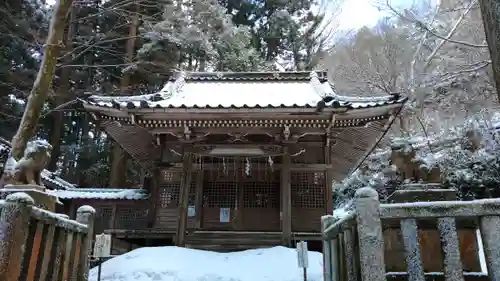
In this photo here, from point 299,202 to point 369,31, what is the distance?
16.6 m

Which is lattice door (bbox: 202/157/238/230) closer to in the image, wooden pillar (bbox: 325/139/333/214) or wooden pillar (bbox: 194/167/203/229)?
wooden pillar (bbox: 194/167/203/229)

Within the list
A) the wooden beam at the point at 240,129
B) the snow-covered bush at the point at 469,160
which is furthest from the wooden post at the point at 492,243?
the snow-covered bush at the point at 469,160

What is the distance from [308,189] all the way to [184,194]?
2924 mm

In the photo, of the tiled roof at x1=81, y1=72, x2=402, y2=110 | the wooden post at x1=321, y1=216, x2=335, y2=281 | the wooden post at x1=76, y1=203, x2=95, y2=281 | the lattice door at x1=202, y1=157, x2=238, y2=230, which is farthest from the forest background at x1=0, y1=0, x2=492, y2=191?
the wooden post at x1=321, y1=216, x2=335, y2=281

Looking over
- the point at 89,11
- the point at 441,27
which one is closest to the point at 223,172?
the point at 89,11

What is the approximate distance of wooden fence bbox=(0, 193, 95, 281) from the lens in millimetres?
3170

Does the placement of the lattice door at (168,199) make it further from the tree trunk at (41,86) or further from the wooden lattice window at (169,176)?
the tree trunk at (41,86)

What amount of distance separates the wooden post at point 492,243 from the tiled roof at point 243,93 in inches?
209

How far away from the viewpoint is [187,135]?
9.14 metres

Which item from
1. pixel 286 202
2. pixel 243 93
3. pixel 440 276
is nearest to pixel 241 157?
pixel 286 202

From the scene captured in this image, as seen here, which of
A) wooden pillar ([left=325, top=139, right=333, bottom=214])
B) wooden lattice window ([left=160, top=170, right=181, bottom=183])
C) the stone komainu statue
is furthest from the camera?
wooden lattice window ([left=160, top=170, right=181, bottom=183])

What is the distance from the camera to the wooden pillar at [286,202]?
8391mm

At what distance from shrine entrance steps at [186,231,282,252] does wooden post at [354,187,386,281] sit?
216 inches

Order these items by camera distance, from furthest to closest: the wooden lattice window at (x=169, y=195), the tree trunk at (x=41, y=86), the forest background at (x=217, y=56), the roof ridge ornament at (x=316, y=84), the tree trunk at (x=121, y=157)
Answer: the tree trunk at (x=121, y=157) → the forest background at (x=217, y=56) → the roof ridge ornament at (x=316, y=84) → the wooden lattice window at (x=169, y=195) → the tree trunk at (x=41, y=86)
